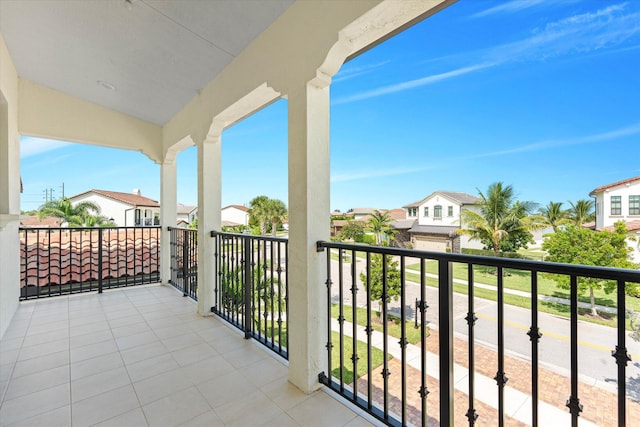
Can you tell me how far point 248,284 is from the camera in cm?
260

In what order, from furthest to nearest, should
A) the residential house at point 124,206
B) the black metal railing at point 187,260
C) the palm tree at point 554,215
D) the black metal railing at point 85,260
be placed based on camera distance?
the residential house at point 124,206
the palm tree at point 554,215
the black metal railing at point 85,260
the black metal railing at point 187,260

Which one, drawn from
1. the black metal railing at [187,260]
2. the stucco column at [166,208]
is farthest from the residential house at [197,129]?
the stucco column at [166,208]

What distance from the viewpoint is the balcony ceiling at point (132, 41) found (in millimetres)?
2031

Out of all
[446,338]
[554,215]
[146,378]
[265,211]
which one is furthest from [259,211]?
[446,338]

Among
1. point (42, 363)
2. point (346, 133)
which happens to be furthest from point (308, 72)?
point (346, 133)

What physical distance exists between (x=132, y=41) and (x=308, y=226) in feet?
7.63

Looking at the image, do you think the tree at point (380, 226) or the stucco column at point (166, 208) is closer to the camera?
the stucco column at point (166, 208)

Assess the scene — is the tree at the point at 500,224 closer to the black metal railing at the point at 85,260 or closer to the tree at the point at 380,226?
the tree at the point at 380,226

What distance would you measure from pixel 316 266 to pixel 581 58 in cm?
2386

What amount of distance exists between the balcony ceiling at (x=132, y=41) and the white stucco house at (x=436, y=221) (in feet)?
36.2

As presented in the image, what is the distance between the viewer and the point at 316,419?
1.55 meters

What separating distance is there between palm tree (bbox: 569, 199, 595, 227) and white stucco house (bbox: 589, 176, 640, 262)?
5585 millimetres

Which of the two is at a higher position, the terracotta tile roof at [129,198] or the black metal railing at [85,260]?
the terracotta tile roof at [129,198]

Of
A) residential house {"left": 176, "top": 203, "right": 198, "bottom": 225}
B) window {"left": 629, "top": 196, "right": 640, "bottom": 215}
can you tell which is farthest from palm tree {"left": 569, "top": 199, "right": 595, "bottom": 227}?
residential house {"left": 176, "top": 203, "right": 198, "bottom": 225}
